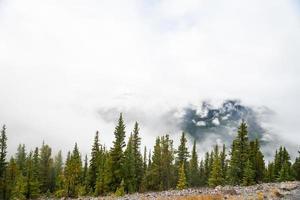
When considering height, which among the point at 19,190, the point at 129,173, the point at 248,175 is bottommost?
the point at 19,190

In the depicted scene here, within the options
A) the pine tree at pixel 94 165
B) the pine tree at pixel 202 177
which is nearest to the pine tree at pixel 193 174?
the pine tree at pixel 202 177

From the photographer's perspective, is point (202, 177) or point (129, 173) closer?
point (129, 173)

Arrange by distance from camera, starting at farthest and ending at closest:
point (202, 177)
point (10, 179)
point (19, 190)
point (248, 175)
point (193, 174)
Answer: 1. point (202, 177)
2. point (193, 174)
3. point (19, 190)
4. point (10, 179)
5. point (248, 175)

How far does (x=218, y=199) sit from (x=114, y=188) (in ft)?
193

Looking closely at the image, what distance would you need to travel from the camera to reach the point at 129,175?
286 feet

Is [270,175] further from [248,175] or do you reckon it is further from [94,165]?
[94,165]

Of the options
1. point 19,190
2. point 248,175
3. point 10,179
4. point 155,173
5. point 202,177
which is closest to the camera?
point 248,175

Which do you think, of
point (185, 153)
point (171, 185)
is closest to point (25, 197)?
point (171, 185)

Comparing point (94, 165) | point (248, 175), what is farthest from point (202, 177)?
point (248, 175)

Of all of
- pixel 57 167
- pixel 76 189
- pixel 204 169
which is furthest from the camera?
pixel 57 167

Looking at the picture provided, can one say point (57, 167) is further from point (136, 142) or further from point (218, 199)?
point (218, 199)

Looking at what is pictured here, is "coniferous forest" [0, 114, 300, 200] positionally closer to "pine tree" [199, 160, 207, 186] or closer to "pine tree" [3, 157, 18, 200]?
"pine tree" [3, 157, 18, 200]

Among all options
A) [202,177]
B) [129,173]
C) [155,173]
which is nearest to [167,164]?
[155,173]

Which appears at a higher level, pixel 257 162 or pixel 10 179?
pixel 257 162
